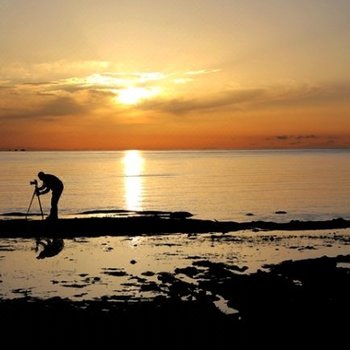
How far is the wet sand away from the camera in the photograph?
13336 mm

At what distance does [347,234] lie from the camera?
33.5 meters

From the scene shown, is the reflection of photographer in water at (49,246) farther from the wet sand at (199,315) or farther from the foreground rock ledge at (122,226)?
the wet sand at (199,315)

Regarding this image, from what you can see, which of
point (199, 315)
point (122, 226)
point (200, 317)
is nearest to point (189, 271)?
point (199, 315)

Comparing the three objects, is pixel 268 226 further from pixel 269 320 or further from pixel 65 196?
pixel 65 196

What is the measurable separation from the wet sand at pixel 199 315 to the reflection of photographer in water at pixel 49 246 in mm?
7473

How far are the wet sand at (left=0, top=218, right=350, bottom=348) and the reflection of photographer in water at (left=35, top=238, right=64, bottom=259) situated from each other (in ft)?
24.5

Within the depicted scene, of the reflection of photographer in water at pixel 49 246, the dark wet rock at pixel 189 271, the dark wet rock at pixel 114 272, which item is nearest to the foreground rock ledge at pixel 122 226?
the reflection of photographer in water at pixel 49 246

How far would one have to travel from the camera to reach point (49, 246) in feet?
91.1

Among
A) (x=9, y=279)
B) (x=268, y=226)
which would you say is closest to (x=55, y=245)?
(x=9, y=279)

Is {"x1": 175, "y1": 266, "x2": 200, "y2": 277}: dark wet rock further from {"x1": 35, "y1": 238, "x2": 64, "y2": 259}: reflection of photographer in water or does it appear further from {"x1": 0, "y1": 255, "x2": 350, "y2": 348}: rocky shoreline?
{"x1": 35, "y1": 238, "x2": 64, "y2": 259}: reflection of photographer in water

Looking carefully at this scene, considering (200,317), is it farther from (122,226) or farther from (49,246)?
(122,226)

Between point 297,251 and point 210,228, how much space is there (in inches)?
331

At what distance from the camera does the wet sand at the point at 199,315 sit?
→ 1334 centimetres

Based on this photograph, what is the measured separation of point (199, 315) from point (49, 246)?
1463 cm
